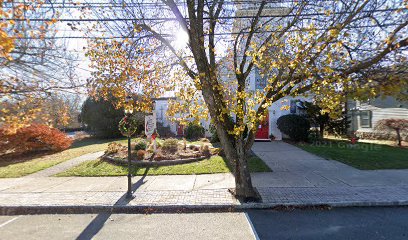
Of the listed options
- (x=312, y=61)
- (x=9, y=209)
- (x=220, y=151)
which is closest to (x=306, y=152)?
(x=220, y=151)

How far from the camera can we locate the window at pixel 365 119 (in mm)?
17625

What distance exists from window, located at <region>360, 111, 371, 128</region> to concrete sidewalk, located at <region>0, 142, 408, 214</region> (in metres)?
11.8

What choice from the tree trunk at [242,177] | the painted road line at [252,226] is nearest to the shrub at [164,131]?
the tree trunk at [242,177]

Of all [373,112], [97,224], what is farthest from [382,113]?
[97,224]

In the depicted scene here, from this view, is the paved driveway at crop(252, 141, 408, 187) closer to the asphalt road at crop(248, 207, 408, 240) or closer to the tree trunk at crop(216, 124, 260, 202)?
the tree trunk at crop(216, 124, 260, 202)

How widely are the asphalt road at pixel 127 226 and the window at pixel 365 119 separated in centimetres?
1739

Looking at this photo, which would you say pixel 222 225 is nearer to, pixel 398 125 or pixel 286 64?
pixel 286 64

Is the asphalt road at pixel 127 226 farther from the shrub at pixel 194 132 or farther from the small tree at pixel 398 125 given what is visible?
the small tree at pixel 398 125

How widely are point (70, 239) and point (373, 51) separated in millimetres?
6896

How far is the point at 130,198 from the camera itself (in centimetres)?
571

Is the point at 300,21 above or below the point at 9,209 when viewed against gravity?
above

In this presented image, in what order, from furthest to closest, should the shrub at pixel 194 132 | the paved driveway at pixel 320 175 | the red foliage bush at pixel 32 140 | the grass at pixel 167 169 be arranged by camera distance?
the shrub at pixel 194 132, the red foliage bush at pixel 32 140, the grass at pixel 167 169, the paved driveway at pixel 320 175

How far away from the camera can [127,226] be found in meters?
4.53

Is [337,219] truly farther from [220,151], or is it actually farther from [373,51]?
[220,151]
